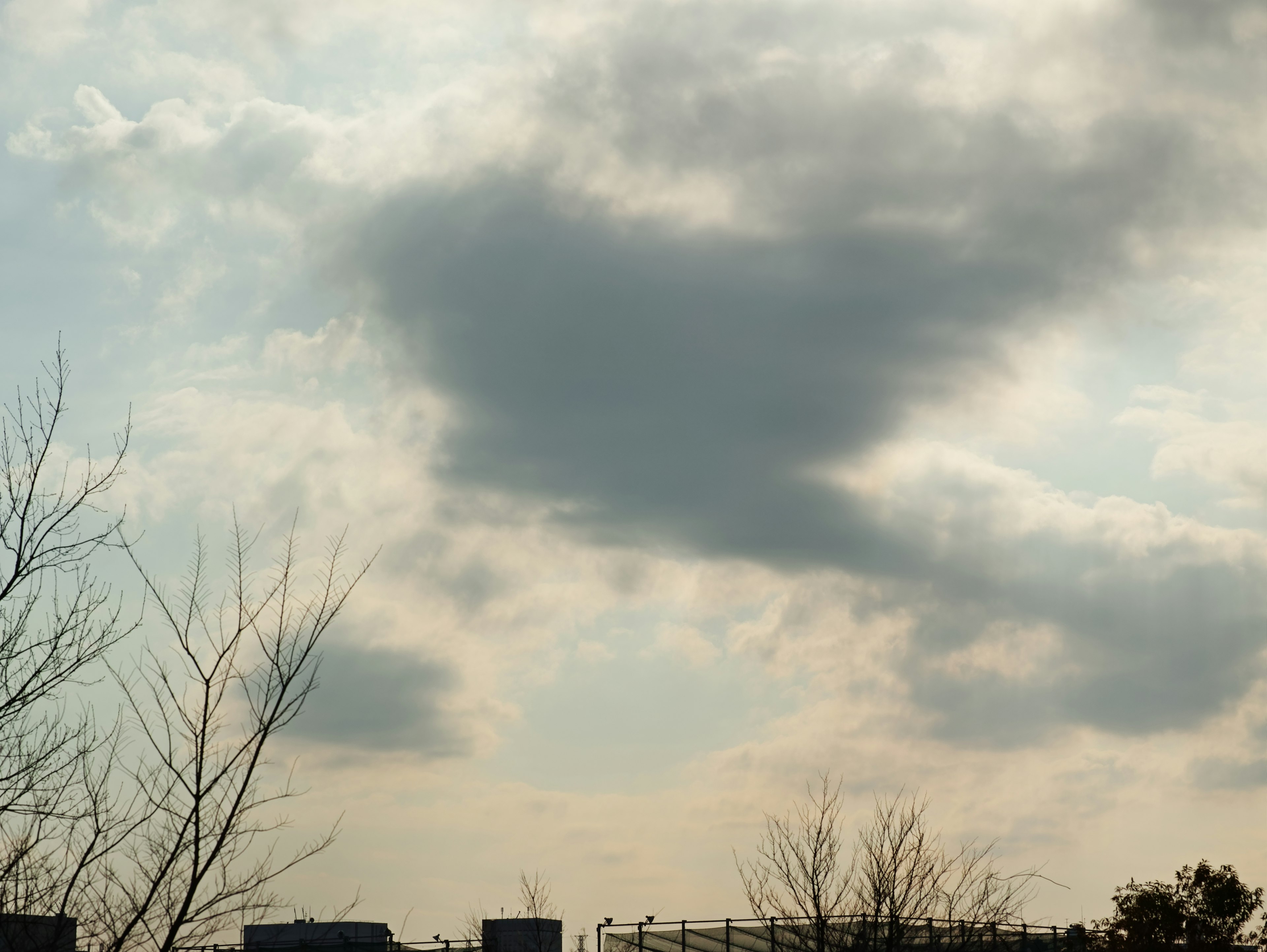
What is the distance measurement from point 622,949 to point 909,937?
1239 centimetres

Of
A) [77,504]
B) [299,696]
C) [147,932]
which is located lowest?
[147,932]

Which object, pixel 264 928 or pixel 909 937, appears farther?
pixel 264 928

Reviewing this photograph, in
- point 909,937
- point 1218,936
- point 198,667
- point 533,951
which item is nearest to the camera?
point 198,667

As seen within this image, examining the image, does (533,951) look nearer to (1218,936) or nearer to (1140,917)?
(1140,917)

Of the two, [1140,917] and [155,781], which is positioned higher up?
[155,781]

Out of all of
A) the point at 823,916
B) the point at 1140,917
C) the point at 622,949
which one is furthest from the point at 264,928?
the point at 823,916

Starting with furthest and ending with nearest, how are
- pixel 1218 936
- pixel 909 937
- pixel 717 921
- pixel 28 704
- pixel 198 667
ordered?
pixel 1218 936 → pixel 717 921 → pixel 909 937 → pixel 28 704 → pixel 198 667

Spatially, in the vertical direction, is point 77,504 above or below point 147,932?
above

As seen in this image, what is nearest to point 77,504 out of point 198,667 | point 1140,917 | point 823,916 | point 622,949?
point 198,667

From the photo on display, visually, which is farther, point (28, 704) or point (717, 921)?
point (717, 921)

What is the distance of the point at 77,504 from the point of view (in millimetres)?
12930

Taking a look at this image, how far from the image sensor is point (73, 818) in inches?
509

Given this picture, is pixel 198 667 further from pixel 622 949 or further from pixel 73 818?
pixel 622 949

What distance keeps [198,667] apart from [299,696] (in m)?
0.97
